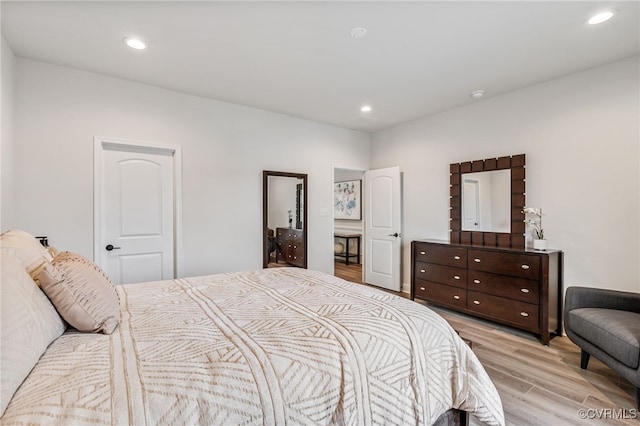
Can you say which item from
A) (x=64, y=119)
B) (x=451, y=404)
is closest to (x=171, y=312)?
(x=451, y=404)

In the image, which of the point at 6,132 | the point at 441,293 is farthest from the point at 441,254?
the point at 6,132

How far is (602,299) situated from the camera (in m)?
2.38

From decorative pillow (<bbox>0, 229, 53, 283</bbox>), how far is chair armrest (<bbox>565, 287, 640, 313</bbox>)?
3.51 m

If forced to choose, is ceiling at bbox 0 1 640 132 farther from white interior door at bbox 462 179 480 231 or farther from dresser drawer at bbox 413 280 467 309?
dresser drawer at bbox 413 280 467 309

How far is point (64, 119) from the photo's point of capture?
2.76 meters

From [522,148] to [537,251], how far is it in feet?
3.97

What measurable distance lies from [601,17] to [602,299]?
2107mm

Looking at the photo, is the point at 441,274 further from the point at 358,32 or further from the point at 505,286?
the point at 358,32

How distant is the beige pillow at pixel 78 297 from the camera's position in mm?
1177

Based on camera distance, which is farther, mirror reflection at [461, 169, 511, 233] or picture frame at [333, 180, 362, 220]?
picture frame at [333, 180, 362, 220]

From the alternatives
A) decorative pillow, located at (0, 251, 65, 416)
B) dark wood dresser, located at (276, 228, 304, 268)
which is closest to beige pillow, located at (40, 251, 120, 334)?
decorative pillow, located at (0, 251, 65, 416)

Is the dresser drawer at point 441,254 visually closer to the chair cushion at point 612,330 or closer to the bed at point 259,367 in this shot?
the chair cushion at point 612,330

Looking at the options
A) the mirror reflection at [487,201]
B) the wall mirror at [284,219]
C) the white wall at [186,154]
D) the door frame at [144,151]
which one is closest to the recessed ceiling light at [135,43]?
the white wall at [186,154]

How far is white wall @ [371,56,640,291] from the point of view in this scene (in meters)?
2.66
